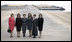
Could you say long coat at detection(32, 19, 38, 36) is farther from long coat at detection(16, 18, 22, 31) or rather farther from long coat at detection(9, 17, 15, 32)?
long coat at detection(9, 17, 15, 32)

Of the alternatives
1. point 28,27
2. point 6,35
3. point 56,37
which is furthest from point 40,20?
point 6,35

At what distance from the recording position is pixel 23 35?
11.0 metres

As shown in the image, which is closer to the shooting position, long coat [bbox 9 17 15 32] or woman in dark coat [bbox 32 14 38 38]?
woman in dark coat [bbox 32 14 38 38]

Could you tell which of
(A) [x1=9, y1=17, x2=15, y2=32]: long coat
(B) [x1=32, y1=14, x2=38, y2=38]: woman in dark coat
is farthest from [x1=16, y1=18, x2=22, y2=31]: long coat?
(B) [x1=32, y1=14, x2=38, y2=38]: woman in dark coat

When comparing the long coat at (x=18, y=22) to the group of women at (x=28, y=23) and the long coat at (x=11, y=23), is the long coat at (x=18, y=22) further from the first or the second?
the long coat at (x=11, y=23)

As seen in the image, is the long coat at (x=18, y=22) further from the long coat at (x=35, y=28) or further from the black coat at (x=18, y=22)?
the long coat at (x=35, y=28)

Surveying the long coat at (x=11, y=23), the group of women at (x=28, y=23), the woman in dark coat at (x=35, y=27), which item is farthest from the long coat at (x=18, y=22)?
the woman in dark coat at (x=35, y=27)

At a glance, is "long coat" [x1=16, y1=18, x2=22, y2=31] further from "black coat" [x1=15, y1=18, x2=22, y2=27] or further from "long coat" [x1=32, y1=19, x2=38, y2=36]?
"long coat" [x1=32, y1=19, x2=38, y2=36]

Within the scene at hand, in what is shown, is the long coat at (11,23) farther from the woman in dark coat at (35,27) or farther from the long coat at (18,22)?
the woman in dark coat at (35,27)

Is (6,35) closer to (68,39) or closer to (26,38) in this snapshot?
(26,38)

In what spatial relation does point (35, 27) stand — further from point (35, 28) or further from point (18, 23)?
point (18, 23)

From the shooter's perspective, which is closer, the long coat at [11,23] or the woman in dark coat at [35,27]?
the woman in dark coat at [35,27]

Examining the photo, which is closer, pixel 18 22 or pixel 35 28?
pixel 18 22

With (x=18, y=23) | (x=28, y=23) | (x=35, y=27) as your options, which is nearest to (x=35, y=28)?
(x=35, y=27)
